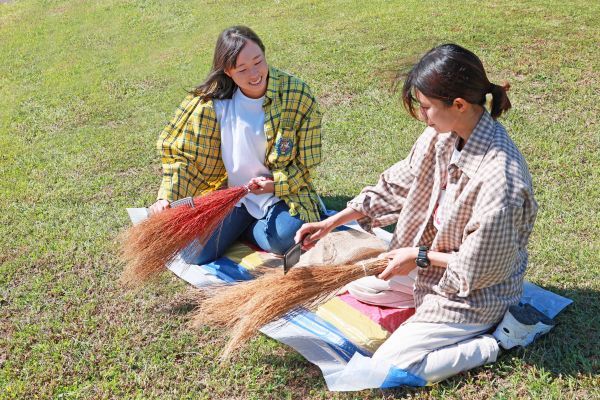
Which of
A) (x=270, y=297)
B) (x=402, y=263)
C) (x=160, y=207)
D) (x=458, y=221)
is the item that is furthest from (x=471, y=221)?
(x=160, y=207)

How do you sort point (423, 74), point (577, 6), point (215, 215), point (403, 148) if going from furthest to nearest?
point (577, 6) < point (403, 148) < point (215, 215) < point (423, 74)

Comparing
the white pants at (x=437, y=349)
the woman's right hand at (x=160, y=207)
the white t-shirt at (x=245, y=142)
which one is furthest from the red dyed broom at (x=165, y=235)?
the white pants at (x=437, y=349)

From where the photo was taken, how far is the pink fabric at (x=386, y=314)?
317cm

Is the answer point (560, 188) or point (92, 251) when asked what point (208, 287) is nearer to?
point (92, 251)

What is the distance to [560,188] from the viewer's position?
4.41 m

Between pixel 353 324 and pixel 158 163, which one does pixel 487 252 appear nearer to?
pixel 353 324

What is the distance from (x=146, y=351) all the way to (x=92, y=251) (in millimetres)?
1140

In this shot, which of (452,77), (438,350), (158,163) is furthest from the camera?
(158,163)

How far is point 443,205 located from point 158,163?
3098 millimetres

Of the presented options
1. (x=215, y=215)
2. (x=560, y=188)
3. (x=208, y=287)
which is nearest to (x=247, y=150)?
(x=215, y=215)

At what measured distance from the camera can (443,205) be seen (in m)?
2.87

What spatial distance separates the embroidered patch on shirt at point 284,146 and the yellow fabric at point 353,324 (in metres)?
0.93

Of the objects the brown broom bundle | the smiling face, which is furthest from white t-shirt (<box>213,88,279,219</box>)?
the brown broom bundle

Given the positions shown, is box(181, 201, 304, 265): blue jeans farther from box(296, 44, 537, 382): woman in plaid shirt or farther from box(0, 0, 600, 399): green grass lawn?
box(296, 44, 537, 382): woman in plaid shirt
